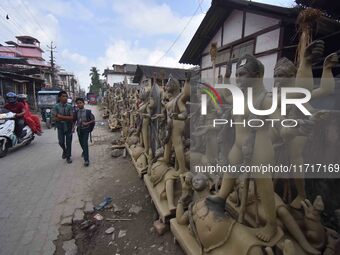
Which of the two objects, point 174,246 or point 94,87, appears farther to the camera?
point 94,87

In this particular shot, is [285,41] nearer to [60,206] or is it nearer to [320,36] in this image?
[320,36]

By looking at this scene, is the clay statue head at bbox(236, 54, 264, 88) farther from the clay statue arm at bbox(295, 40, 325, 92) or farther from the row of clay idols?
the clay statue arm at bbox(295, 40, 325, 92)

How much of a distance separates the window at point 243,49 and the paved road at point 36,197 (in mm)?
5318

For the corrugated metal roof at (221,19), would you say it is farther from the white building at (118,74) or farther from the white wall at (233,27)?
the white building at (118,74)

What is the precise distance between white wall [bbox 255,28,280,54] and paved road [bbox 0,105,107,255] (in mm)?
5446

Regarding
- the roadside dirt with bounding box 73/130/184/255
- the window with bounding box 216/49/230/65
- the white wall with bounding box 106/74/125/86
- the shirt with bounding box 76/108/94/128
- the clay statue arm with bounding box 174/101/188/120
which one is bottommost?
the roadside dirt with bounding box 73/130/184/255

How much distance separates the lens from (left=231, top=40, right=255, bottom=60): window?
20.8ft

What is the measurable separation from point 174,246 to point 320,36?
5.70 metres

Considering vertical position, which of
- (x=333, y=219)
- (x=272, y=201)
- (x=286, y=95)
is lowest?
(x=333, y=219)

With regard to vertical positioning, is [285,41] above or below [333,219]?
above

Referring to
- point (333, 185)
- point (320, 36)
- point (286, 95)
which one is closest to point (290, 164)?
point (333, 185)

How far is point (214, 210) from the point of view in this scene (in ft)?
6.48

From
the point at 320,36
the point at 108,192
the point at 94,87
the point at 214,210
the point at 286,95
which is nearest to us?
the point at 286,95

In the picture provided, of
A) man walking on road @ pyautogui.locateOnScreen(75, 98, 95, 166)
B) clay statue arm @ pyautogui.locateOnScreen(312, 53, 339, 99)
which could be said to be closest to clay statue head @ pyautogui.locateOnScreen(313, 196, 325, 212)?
clay statue arm @ pyautogui.locateOnScreen(312, 53, 339, 99)
